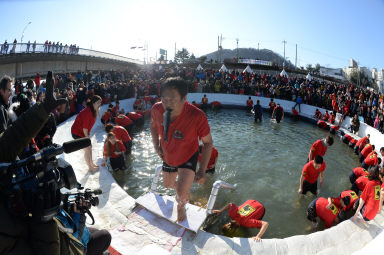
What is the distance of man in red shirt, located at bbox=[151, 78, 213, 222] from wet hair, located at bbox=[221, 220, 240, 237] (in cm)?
202

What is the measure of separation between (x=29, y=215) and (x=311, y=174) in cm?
645

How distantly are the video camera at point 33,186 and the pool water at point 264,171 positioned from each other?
4.35 m

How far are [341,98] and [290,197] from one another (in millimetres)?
14297

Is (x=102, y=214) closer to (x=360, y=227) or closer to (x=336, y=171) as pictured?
(x=360, y=227)

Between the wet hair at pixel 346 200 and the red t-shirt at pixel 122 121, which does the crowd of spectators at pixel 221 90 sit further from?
the wet hair at pixel 346 200

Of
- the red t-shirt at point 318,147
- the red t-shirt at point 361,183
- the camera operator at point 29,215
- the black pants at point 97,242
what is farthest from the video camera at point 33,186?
the red t-shirt at point 318,147

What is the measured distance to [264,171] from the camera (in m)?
8.34

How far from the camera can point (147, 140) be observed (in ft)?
34.9

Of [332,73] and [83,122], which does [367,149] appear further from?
[332,73]

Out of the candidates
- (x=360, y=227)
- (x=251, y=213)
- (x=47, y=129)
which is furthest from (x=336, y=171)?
(x=47, y=129)

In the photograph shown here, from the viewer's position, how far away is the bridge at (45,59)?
17656 mm

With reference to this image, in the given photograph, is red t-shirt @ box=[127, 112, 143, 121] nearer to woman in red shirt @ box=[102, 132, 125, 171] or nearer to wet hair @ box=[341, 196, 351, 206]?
woman in red shirt @ box=[102, 132, 125, 171]

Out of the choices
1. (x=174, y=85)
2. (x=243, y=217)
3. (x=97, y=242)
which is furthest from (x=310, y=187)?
(x=97, y=242)

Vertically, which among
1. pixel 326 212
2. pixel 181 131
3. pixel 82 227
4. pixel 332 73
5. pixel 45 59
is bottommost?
pixel 326 212
